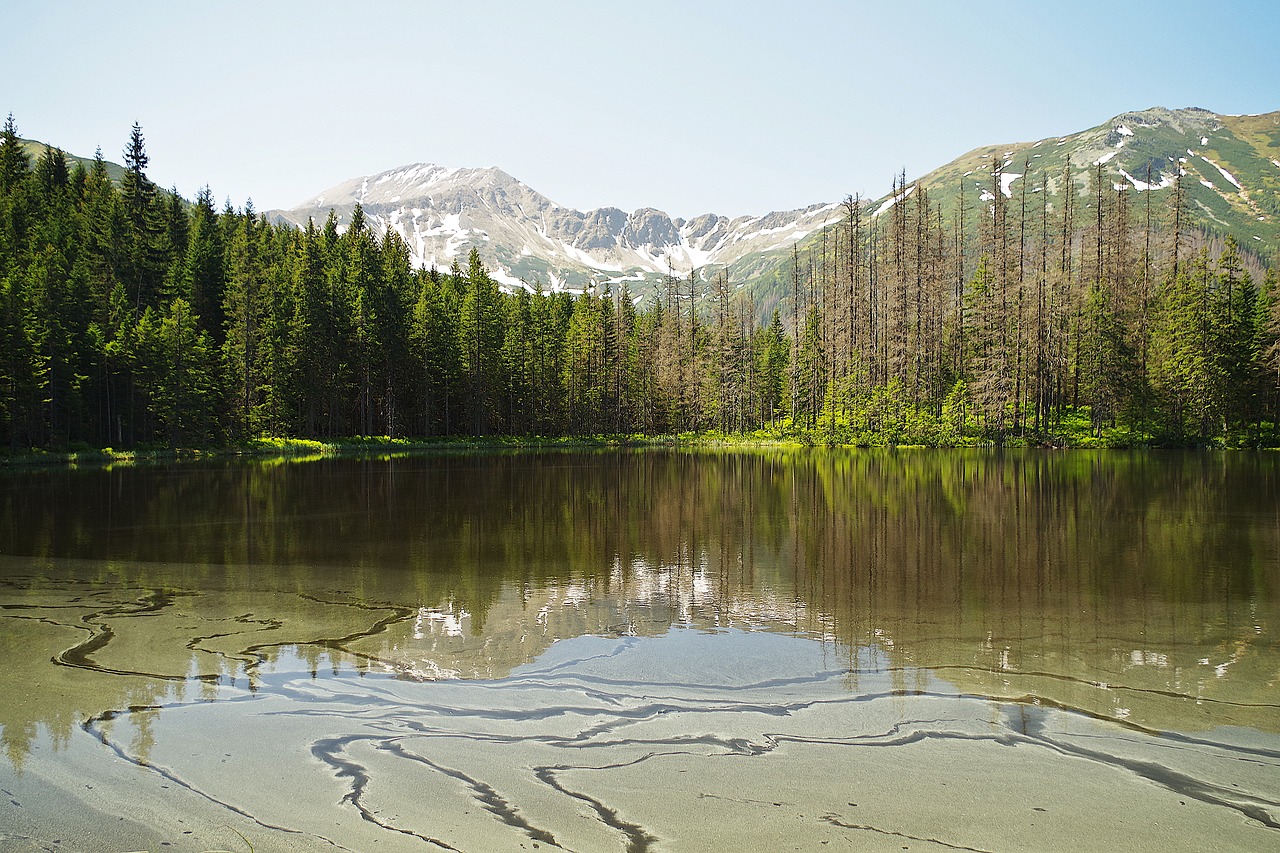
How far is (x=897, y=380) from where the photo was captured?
225 feet

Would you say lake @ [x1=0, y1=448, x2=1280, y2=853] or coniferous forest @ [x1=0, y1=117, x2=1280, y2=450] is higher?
coniferous forest @ [x1=0, y1=117, x2=1280, y2=450]

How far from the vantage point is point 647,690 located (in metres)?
7.93

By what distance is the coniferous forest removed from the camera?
61312mm

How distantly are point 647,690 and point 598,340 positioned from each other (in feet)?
303

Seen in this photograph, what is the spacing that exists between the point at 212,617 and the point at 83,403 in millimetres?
63342

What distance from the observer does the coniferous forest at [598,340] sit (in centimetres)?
6131

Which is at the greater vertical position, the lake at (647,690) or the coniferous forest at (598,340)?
the coniferous forest at (598,340)

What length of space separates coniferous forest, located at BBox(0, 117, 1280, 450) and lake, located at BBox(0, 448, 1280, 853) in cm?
4989

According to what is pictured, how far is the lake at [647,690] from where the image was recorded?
5301 mm

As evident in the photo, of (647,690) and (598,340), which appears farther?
(598,340)

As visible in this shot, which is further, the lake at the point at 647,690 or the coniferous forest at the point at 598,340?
the coniferous forest at the point at 598,340

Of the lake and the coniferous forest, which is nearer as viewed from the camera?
the lake

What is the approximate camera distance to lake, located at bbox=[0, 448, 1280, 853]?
5.30m

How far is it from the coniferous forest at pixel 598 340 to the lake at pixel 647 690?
49.9 m
